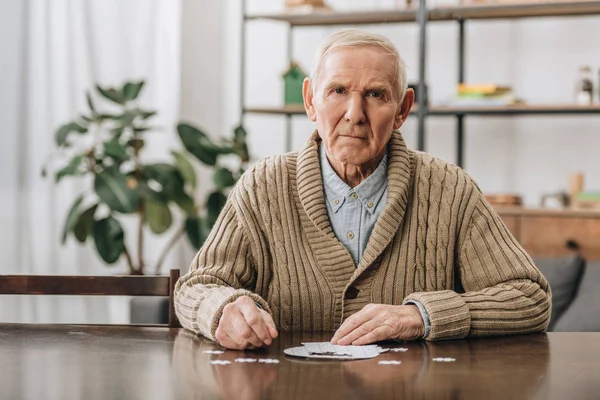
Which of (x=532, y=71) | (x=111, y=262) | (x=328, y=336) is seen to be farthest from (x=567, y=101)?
(x=328, y=336)

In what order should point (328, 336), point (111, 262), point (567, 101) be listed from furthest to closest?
point (567, 101), point (111, 262), point (328, 336)

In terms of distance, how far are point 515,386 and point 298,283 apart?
72cm

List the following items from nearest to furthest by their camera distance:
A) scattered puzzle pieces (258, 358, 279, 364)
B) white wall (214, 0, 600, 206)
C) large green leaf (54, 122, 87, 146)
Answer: scattered puzzle pieces (258, 358, 279, 364), large green leaf (54, 122, 87, 146), white wall (214, 0, 600, 206)

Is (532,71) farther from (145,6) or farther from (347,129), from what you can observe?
(347,129)

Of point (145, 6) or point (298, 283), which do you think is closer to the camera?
point (298, 283)

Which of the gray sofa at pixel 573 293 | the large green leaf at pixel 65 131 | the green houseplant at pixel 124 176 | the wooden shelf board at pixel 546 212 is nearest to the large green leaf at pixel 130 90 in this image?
the green houseplant at pixel 124 176

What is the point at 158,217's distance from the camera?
14.0 feet

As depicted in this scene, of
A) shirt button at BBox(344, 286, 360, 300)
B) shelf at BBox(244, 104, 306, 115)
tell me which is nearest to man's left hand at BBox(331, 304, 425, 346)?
shirt button at BBox(344, 286, 360, 300)

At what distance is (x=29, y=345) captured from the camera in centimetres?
168

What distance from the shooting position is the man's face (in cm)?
196

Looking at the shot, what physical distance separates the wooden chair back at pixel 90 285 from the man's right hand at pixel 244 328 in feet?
1.03

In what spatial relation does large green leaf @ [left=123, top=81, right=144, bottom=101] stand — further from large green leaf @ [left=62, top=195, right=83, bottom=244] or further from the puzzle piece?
the puzzle piece

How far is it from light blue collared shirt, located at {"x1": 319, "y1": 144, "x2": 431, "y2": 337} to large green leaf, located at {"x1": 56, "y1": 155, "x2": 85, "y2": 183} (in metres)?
2.11

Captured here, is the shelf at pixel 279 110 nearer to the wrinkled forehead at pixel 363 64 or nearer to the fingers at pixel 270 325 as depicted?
the wrinkled forehead at pixel 363 64
